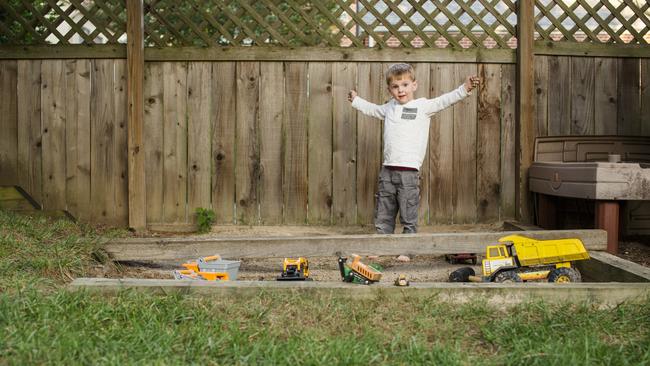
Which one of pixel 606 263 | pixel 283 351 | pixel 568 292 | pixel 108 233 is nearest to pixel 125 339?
pixel 283 351

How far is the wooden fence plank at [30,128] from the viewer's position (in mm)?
5746

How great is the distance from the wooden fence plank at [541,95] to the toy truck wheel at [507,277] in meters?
2.63

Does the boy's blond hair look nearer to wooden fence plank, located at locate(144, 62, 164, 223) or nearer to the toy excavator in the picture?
wooden fence plank, located at locate(144, 62, 164, 223)

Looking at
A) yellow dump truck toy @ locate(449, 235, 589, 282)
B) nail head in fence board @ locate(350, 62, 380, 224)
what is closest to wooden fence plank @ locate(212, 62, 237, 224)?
nail head in fence board @ locate(350, 62, 380, 224)

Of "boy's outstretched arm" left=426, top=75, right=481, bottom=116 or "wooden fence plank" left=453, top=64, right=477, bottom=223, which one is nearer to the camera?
"boy's outstretched arm" left=426, top=75, right=481, bottom=116

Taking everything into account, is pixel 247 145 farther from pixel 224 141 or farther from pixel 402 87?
pixel 402 87

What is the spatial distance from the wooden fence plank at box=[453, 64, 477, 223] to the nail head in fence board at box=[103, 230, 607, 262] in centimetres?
178

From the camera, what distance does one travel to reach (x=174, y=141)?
5.78 m

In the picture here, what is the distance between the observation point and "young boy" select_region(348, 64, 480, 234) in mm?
5047

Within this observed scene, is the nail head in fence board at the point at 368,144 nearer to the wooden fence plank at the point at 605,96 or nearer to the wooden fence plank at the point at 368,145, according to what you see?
the wooden fence plank at the point at 368,145

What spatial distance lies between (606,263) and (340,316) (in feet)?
5.71

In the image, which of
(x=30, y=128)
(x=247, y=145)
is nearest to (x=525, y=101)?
(x=247, y=145)

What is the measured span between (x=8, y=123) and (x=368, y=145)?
9.86 ft

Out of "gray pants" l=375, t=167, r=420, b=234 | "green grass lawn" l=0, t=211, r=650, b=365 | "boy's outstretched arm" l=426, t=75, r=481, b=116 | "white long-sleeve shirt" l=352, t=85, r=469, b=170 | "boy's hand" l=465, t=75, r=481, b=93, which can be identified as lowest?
"green grass lawn" l=0, t=211, r=650, b=365
